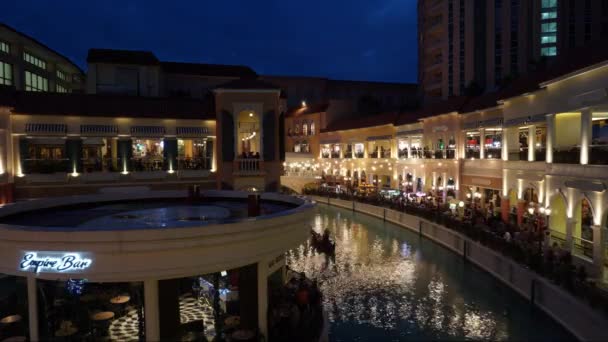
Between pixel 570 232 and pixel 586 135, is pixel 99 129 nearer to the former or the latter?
pixel 586 135

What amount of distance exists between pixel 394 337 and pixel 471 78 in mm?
45035

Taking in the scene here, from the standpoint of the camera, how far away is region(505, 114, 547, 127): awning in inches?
923

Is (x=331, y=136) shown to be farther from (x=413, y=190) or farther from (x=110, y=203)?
(x=110, y=203)

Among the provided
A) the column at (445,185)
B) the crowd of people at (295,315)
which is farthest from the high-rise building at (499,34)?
the crowd of people at (295,315)

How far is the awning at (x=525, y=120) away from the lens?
23.4m

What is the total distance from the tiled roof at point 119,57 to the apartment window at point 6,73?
10.3 m

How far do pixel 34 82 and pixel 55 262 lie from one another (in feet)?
153

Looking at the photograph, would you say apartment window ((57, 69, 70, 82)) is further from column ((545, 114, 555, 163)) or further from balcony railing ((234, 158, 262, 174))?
column ((545, 114, 555, 163))

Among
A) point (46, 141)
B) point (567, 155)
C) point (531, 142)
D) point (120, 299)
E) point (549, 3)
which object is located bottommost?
point (120, 299)

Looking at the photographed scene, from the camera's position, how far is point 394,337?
52.0 feet

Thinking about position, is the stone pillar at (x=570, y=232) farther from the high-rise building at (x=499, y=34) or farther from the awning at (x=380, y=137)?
the high-rise building at (x=499, y=34)

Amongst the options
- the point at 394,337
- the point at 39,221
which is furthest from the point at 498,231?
the point at 39,221

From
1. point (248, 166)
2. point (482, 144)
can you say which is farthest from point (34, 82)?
point (482, 144)

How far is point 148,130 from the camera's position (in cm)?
2898
